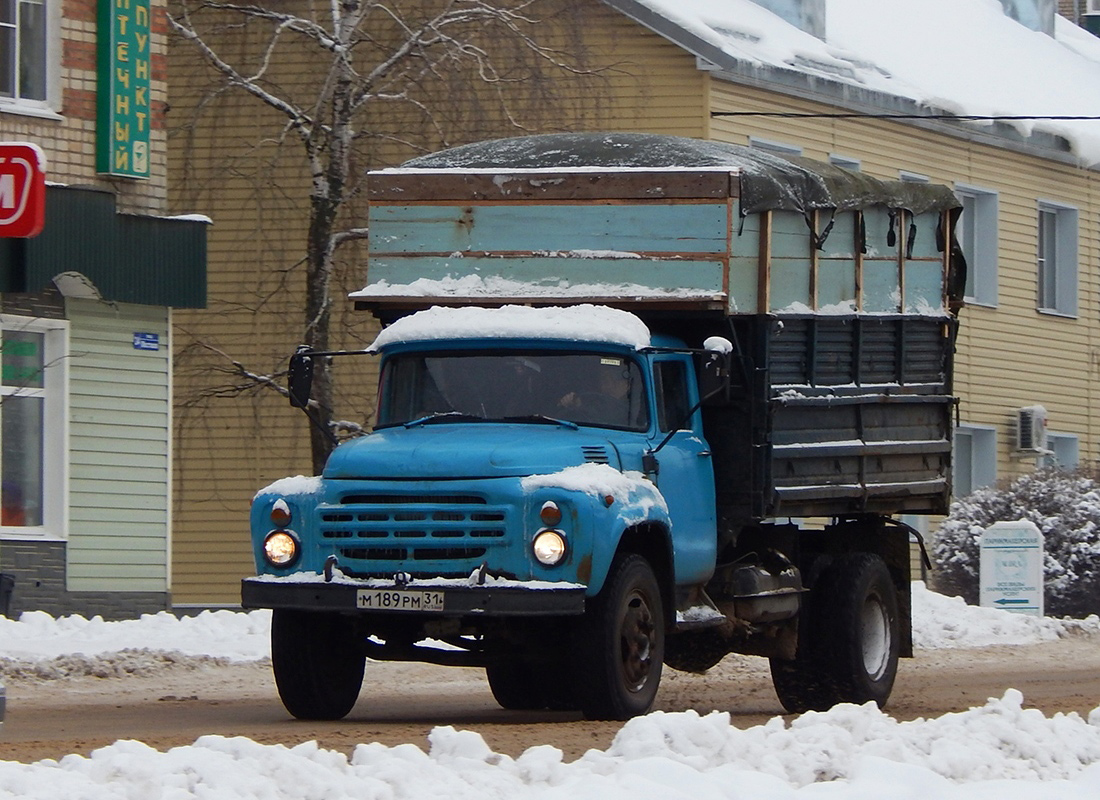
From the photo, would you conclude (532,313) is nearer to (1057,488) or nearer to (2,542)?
(2,542)

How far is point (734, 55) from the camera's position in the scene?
27.8 meters

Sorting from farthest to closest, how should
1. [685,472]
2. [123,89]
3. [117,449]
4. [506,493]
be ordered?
[117,449] → [123,89] → [685,472] → [506,493]

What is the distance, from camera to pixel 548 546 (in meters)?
12.0

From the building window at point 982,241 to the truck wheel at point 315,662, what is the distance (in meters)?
22.2

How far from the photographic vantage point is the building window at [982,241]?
112 feet

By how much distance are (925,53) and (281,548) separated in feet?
78.1

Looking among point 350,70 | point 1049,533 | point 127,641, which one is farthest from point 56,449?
point 1049,533

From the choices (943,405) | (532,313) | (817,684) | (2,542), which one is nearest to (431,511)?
(532,313)

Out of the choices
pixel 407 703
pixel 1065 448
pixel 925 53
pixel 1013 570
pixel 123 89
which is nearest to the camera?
pixel 407 703

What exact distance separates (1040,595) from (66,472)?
10.4 meters

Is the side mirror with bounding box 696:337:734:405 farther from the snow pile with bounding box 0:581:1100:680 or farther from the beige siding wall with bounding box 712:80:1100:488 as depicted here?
the beige siding wall with bounding box 712:80:1100:488

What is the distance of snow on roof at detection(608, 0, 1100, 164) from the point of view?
95.5ft

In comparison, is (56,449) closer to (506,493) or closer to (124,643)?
(124,643)

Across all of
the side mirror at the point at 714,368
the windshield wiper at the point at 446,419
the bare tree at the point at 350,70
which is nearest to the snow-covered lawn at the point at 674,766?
the side mirror at the point at 714,368
